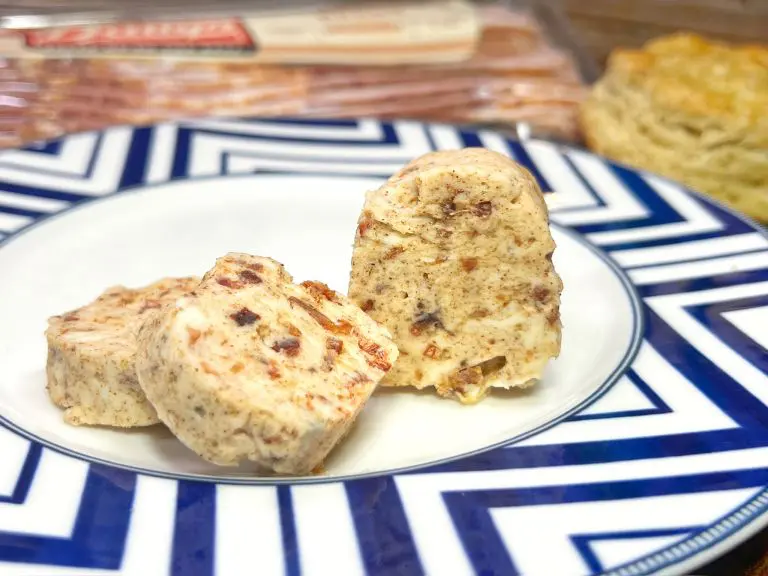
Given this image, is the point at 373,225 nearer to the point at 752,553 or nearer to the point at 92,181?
the point at 752,553

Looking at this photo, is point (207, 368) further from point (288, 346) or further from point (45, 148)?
point (45, 148)

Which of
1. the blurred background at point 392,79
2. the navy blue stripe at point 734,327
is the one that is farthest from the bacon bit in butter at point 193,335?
the blurred background at point 392,79

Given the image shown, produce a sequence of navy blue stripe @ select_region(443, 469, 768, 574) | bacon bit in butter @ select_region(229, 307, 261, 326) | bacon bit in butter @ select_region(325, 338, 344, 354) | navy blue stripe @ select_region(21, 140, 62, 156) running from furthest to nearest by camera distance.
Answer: navy blue stripe @ select_region(21, 140, 62, 156)
bacon bit in butter @ select_region(325, 338, 344, 354)
bacon bit in butter @ select_region(229, 307, 261, 326)
navy blue stripe @ select_region(443, 469, 768, 574)

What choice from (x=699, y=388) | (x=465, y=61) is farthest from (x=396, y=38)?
(x=699, y=388)

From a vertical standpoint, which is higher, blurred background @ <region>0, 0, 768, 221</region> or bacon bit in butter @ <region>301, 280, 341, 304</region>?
blurred background @ <region>0, 0, 768, 221</region>

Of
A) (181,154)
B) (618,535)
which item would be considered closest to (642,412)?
(618,535)

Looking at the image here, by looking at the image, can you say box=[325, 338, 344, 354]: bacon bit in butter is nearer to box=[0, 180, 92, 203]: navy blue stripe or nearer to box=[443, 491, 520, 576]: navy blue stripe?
box=[443, 491, 520, 576]: navy blue stripe

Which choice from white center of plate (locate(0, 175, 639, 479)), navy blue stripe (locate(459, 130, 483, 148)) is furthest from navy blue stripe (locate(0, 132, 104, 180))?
navy blue stripe (locate(459, 130, 483, 148))

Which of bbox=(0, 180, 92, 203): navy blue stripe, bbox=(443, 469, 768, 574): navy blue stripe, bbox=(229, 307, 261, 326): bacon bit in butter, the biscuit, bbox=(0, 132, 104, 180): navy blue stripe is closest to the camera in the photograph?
bbox=(443, 469, 768, 574): navy blue stripe
